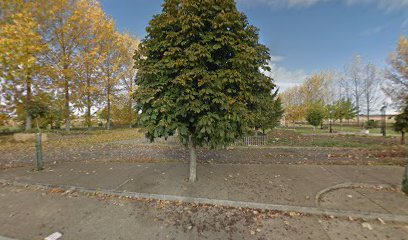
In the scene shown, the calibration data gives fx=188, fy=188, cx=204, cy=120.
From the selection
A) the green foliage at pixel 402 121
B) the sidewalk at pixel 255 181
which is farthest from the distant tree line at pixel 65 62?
the green foliage at pixel 402 121

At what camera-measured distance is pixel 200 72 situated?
12.1ft

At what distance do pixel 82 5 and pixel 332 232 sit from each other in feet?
79.2

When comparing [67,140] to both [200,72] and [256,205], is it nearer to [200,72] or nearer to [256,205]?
[200,72]

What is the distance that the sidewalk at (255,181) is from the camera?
3916mm

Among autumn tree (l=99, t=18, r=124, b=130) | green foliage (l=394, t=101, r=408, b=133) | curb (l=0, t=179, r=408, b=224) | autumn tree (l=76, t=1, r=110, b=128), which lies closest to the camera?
curb (l=0, t=179, r=408, b=224)

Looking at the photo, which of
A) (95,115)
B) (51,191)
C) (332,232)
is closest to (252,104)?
(332,232)

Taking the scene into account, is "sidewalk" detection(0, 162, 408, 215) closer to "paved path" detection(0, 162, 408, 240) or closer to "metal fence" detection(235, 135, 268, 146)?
"paved path" detection(0, 162, 408, 240)

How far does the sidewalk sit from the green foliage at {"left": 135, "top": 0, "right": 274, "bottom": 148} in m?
1.31

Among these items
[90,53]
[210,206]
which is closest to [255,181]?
[210,206]

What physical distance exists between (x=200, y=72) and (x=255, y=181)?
3.10 m

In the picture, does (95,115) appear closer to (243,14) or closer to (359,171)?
(243,14)

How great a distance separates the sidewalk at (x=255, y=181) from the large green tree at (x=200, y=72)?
131cm

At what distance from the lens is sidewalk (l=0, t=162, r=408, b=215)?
12.8 feet

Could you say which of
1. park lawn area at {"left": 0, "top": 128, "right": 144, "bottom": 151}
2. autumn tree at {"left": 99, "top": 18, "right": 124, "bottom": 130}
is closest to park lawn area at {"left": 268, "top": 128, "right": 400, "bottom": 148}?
park lawn area at {"left": 0, "top": 128, "right": 144, "bottom": 151}
